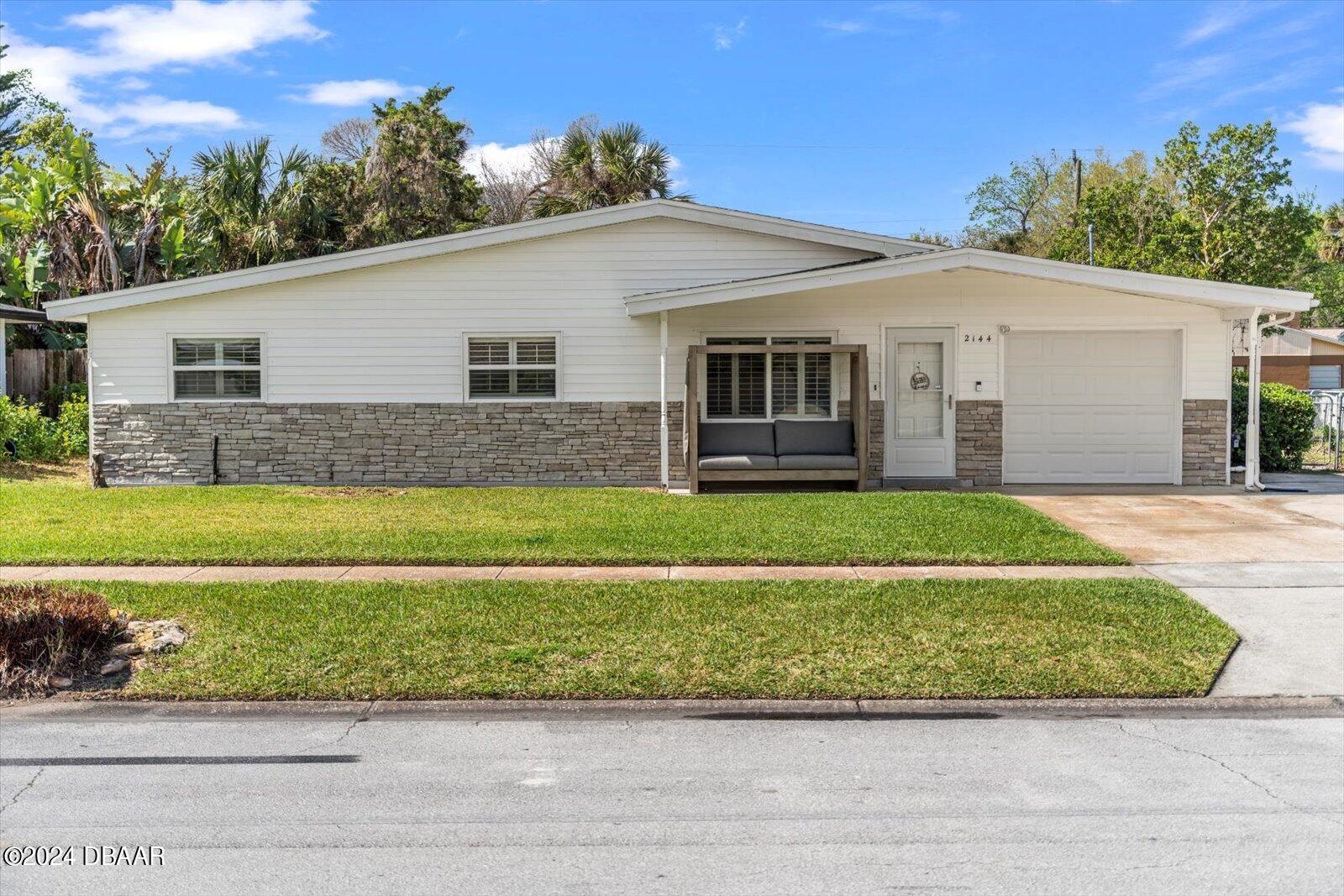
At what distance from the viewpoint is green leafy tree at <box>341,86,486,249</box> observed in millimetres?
30406

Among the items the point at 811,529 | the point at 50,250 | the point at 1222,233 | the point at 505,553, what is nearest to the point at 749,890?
the point at 505,553

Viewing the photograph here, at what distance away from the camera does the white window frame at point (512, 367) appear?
15.7 m

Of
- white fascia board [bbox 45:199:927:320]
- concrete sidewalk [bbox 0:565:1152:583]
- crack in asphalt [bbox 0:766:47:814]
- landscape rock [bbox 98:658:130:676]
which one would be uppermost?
white fascia board [bbox 45:199:927:320]

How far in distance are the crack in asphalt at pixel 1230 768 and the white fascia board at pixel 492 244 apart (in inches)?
412

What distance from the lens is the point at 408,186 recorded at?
100 ft

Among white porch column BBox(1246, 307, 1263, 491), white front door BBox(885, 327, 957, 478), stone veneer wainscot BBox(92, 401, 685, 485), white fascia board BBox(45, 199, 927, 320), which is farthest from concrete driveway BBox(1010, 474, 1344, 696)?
stone veneer wainscot BBox(92, 401, 685, 485)

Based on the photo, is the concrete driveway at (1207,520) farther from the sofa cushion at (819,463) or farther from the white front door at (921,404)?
the sofa cushion at (819,463)

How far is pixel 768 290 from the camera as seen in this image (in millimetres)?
14180

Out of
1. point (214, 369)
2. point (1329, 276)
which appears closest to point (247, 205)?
point (214, 369)

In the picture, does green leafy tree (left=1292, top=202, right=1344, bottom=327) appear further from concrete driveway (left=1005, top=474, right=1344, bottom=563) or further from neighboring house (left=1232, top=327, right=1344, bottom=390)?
concrete driveway (left=1005, top=474, right=1344, bottom=563)

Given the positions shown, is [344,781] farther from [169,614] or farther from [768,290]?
[768,290]

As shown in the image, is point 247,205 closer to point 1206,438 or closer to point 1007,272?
point 1007,272

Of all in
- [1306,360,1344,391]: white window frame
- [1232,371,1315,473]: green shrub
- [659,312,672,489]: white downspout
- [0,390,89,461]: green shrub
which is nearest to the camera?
[659,312,672,489]: white downspout

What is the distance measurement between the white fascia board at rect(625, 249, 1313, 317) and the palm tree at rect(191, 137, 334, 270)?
16930mm
